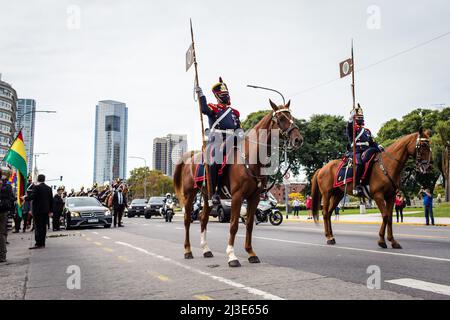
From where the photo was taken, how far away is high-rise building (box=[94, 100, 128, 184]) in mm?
124281

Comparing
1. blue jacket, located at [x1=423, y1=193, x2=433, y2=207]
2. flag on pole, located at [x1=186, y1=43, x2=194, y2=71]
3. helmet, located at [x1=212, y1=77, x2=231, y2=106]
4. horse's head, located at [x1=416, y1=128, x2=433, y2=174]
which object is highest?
flag on pole, located at [x1=186, y1=43, x2=194, y2=71]

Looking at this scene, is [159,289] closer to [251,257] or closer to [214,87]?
[251,257]

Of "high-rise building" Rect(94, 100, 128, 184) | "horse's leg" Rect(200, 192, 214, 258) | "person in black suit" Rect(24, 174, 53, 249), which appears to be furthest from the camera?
"high-rise building" Rect(94, 100, 128, 184)

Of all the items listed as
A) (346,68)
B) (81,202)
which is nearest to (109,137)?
(81,202)

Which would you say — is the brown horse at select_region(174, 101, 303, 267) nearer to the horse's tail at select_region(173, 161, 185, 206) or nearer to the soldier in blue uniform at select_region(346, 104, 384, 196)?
the horse's tail at select_region(173, 161, 185, 206)

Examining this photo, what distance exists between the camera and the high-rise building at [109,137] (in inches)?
4893

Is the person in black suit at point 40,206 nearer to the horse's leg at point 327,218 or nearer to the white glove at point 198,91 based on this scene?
the white glove at point 198,91

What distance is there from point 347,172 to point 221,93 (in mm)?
4511

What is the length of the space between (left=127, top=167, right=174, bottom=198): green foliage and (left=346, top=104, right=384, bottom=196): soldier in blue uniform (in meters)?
93.3

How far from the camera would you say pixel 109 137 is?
13012cm

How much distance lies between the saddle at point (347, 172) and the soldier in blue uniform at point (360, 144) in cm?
10

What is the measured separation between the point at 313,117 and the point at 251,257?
51816mm

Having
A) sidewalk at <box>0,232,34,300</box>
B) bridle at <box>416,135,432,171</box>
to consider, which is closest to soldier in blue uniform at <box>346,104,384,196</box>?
bridle at <box>416,135,432,171</box>

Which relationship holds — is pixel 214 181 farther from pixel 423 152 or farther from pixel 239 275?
pixel 423 152
